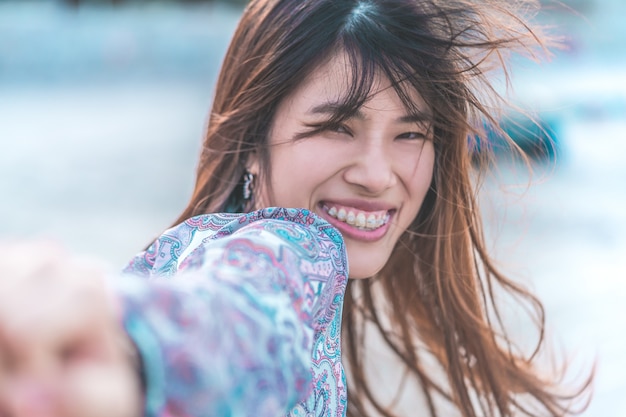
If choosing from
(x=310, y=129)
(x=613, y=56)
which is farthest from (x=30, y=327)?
(x=613, y=56)

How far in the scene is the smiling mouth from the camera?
5.75ft

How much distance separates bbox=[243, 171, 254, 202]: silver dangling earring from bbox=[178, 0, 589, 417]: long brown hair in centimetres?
3

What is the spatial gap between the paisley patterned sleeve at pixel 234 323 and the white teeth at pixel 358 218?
457 millimetres

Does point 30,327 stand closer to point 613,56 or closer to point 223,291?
point 223,291

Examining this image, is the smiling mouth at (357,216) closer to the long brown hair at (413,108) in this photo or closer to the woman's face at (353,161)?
Result: the woman's face at (353,161)

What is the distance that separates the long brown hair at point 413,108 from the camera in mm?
1724

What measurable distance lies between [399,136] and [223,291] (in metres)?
0.83

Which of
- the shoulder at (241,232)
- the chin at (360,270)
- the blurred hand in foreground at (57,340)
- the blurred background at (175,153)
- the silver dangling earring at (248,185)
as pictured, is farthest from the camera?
the blurred background at (175,153)

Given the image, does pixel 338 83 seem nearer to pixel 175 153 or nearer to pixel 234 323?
pixel 234 323

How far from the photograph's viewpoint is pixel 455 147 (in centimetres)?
190

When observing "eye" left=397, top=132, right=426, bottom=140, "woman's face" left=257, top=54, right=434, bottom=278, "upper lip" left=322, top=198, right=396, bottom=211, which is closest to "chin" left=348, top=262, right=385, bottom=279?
"woman's face" left=257, top=54, right=434, bottom=278

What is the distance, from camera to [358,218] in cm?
176

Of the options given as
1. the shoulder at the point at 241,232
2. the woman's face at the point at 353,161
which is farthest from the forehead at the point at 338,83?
the shoulder at the point at 241,232

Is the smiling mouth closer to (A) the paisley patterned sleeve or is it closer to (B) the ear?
(B) the ear
